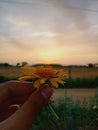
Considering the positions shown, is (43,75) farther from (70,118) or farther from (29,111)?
(70,118)

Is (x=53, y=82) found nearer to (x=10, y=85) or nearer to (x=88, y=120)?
(x=10, y=85)

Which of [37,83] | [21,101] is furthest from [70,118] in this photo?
[37,83]

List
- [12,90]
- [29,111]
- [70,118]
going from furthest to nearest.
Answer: [70,118]
[12,90]
[29,111]

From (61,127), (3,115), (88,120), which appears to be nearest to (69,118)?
(61,127)

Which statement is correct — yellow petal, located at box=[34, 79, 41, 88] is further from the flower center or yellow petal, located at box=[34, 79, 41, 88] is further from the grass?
the grass

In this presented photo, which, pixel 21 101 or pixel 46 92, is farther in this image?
pixel 21 101

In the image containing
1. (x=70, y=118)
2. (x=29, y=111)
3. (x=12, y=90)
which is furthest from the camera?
(x=70, y=118)

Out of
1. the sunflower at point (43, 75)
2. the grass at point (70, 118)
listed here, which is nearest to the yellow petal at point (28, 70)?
the sunflower at point (43, 75)
